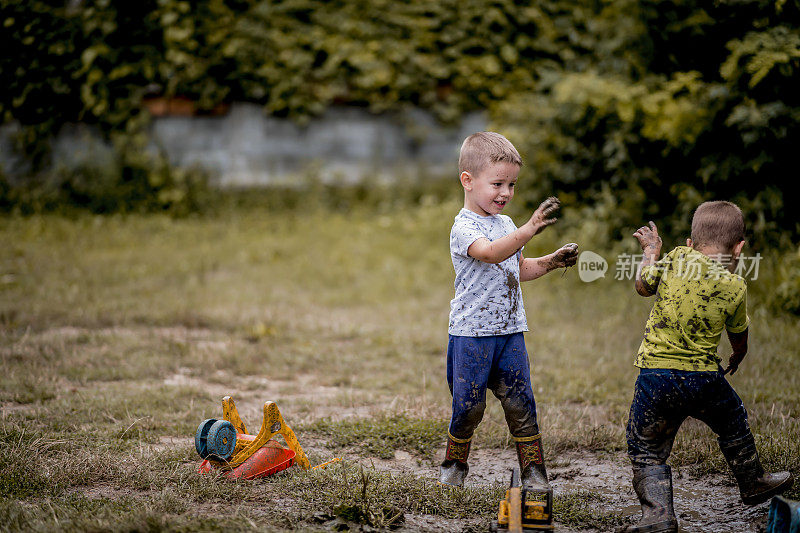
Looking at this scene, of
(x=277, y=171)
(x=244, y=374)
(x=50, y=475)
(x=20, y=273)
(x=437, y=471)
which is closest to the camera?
(x=50, y=475)

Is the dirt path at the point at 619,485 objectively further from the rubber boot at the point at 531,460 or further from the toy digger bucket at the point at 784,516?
the toy digger bucket at the point at 784,516

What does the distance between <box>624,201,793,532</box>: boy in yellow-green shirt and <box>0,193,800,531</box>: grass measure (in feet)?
1.12

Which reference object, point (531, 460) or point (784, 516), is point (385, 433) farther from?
point (784, 516)

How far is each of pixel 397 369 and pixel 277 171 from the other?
604 cm

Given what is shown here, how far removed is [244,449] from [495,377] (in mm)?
1164

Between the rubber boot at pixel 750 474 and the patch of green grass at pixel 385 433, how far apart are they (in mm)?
1448

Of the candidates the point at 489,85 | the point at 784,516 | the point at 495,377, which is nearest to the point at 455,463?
the point at 495,377

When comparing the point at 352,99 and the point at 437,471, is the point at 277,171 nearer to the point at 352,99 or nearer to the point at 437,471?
the point at 352,99

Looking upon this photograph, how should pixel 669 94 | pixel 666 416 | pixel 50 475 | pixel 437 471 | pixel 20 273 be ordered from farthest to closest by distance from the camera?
pixel 20 273 → pixel 669 94 → pixel 437 471 → pixel 50 475 → pixel 666 416

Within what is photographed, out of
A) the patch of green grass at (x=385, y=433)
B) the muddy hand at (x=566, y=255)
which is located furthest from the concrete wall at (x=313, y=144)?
the muddy hand at (x=566, y=255)

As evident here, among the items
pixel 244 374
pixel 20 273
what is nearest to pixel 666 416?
pixel 244 374

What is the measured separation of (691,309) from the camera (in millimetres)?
3008

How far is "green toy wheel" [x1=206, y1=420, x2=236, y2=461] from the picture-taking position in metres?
3.23

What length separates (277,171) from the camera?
1067 centimetres
